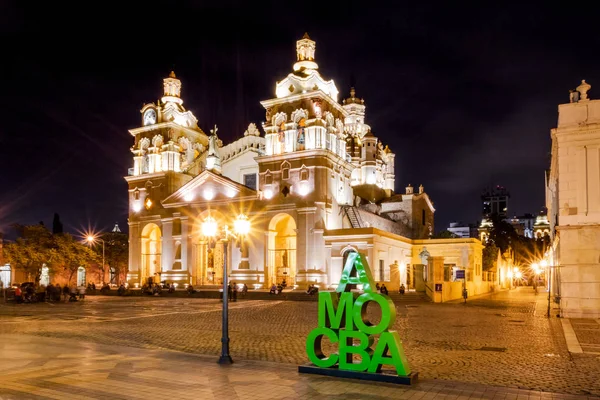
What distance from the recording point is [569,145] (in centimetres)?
2569

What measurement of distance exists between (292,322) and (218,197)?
33060 mm

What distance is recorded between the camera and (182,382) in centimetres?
1077

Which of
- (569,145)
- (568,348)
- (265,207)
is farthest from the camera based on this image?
(265,207)

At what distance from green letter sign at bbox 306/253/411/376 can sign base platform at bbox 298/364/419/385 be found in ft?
0.33

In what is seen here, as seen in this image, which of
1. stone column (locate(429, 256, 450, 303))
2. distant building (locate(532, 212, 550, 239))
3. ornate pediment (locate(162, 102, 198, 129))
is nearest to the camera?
stone column (locate(429, 256, 450, 303))

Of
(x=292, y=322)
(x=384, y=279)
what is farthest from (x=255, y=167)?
(x=292, y=322)

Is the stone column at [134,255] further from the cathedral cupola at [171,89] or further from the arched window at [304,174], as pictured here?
the arched window at [304,174]

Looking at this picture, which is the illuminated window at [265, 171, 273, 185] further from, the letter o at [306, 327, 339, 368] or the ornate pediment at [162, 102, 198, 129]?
the letter o at [306, 327, 339, 368]

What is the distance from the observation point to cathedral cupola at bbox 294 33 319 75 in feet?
182

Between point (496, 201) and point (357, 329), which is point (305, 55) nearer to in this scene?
point (357, 329)

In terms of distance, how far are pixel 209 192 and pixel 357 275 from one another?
150 feet

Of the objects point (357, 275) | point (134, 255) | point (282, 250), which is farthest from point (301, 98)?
point (357, 275)

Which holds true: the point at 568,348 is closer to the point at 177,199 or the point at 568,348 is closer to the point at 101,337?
the point at 101,337

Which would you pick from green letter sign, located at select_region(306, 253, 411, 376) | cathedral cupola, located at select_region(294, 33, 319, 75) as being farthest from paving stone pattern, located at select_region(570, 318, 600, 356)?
cathedral cupola, located at select_region(294, 33, 319, 75)
